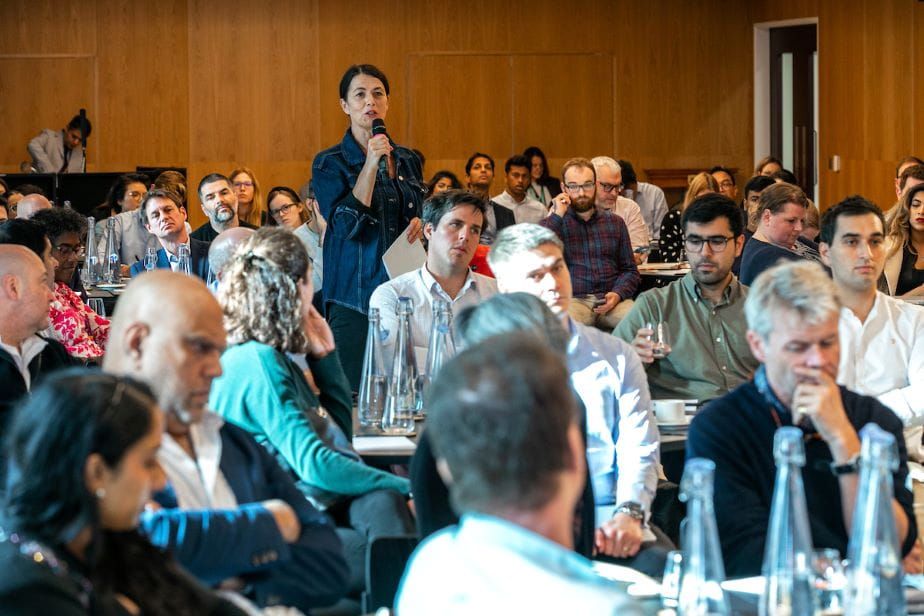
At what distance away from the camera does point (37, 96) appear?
1463cm

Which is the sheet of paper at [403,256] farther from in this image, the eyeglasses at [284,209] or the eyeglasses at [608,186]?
the eyeglasses at [284,209]

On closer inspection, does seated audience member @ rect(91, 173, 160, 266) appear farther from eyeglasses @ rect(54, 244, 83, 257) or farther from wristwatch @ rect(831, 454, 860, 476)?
wristwatch @ rect(831, 454, 860, 476)

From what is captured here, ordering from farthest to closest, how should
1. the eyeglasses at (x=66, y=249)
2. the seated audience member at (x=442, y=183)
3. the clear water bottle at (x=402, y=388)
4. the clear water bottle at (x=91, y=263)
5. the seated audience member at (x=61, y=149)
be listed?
1. the seated audience member at (x=61, y=149)
2. the seated audience member at (x=442, y=183)
3. the clear water bottle at (x=91, y=263)
4. the eyeglasses at (x=66, y=249)
5. the clear water bottle at (x=402, y=388)

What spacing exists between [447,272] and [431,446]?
7.90 ft

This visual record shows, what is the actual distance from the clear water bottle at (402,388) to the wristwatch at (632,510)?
0.77 m

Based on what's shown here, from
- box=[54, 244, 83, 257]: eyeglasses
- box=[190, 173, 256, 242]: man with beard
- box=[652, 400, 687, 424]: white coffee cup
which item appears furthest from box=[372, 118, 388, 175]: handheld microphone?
box=[190, 173, 256, 242]: man with beard

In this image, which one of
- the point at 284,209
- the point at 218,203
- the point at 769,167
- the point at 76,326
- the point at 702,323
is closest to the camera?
the point at 702,323

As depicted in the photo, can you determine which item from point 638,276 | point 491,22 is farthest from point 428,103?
point 638,276

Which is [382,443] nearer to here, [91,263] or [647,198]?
[91,263]

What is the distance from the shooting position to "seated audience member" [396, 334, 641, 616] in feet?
4.82

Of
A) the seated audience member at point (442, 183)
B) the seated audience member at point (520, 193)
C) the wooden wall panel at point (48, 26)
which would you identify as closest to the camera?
the seated audience member at point (442, 183)

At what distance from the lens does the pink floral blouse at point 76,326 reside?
5.49m

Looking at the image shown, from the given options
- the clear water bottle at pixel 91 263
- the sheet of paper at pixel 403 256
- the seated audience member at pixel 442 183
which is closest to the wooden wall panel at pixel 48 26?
the seated audience member at pixel 442 183

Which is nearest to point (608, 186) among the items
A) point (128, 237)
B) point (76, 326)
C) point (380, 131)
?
point (128, 237)
